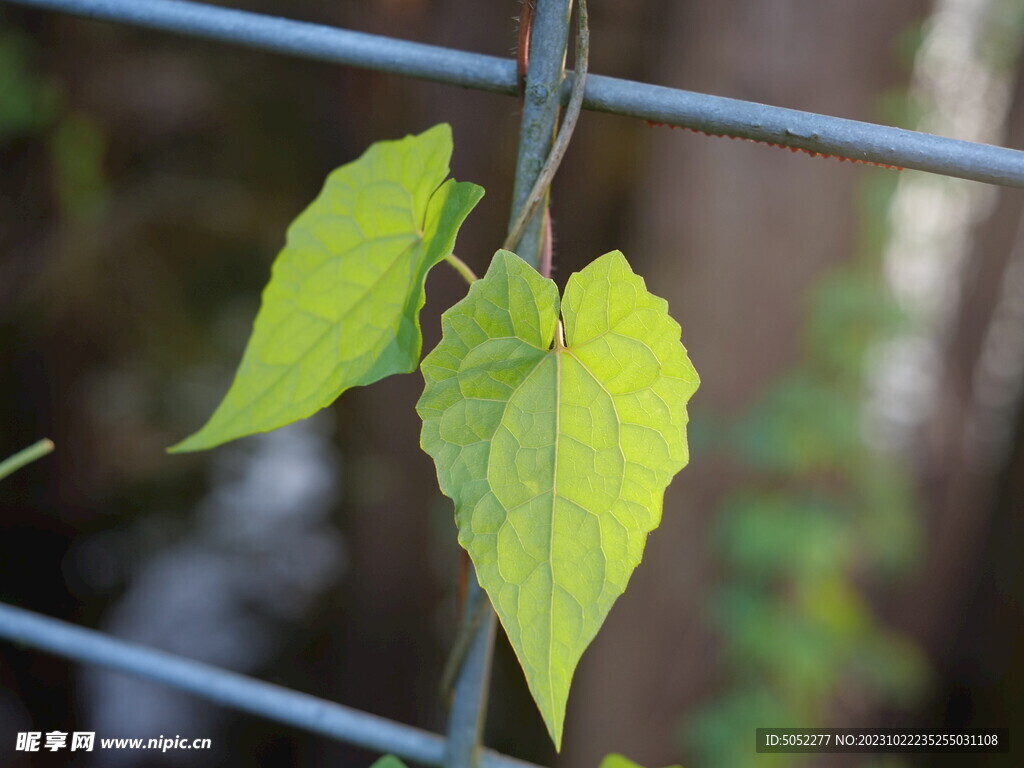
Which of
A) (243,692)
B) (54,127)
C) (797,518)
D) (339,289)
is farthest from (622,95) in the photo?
(54,127)

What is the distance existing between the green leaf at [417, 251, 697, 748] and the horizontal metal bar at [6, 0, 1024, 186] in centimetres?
6

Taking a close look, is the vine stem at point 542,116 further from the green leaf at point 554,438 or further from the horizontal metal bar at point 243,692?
the horizontal metal bar at point 243,692

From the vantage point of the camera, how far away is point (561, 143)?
0.26 meters

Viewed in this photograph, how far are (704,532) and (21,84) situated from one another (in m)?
1.47

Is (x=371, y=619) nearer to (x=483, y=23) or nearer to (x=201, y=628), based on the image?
(x=201, y=628)

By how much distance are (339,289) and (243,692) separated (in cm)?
18

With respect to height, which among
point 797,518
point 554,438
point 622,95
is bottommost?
point 797,518

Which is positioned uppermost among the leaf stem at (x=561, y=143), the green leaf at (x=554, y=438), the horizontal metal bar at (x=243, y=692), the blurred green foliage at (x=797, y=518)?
the leaf stem at (x=561, y=143)

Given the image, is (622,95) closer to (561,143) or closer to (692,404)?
(561,143)

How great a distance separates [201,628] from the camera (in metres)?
1.95

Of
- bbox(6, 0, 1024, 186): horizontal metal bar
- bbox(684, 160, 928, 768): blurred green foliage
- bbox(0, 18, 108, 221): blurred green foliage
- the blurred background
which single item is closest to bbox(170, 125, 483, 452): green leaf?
bbox(6, 0, 1024, 186): horizontal metal bar

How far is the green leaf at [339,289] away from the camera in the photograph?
1.00 feet

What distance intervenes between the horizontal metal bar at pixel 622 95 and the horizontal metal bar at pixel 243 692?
26 cm

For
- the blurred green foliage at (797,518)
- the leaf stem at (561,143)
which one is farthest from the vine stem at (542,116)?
the blurred green foliage at (797,518)
